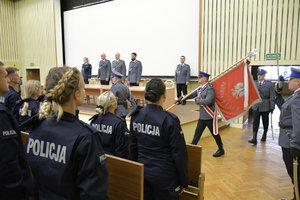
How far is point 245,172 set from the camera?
361 centimetres

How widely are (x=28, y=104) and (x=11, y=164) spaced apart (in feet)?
5.56

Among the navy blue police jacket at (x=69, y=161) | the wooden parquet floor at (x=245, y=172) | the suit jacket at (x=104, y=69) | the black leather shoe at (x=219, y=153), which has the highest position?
the suit jacket at (x=104, y=69)

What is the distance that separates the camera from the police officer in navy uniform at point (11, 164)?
1326 mm

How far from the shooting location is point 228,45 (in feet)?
22.4

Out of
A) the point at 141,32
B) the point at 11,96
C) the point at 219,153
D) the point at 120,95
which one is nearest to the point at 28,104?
the point at 11,96

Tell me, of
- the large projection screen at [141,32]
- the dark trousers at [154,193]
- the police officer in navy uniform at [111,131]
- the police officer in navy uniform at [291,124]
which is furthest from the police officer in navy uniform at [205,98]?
the large projection screen at [141,32]

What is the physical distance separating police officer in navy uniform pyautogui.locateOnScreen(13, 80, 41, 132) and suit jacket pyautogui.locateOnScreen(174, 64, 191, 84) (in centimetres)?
540

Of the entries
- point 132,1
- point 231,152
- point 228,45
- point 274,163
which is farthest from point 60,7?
point 274,163

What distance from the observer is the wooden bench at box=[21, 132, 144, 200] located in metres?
1.64

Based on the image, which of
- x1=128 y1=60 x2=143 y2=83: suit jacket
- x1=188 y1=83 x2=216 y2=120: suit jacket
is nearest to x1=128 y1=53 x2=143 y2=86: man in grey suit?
x1=128 y1=60 x2=143 y2=83: suit jacket

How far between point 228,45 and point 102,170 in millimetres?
6666

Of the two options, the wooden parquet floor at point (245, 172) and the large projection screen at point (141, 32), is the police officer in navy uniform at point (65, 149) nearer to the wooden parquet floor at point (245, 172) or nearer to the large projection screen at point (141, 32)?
the wooden parquet floor at point (245, 172)

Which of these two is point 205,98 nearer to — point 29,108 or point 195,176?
point 195,176

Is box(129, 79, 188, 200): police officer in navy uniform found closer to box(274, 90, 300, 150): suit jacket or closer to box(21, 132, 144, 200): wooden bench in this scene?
box(21, 132, 144, 200): wooden bench
